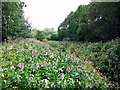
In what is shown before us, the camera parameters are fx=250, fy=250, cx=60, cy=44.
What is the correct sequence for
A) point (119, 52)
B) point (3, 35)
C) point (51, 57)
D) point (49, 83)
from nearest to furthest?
point (49, 83), point (51, 57), point (119, 52), point (3, 35)

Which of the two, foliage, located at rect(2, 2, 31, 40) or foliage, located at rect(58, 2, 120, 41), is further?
foliage, located at rect(58, 2, 120, 41)

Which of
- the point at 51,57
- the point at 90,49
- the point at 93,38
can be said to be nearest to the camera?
the point at 51,57

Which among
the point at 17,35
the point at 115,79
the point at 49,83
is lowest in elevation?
the point at 115,79

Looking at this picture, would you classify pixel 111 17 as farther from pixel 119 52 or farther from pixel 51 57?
pixel 51 57

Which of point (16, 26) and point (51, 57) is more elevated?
point (16, 26)

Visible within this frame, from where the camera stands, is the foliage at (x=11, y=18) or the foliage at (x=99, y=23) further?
the foliage at (x=99, y=23)

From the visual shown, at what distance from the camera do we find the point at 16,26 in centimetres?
1265

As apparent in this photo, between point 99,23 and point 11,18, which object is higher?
point 11,18

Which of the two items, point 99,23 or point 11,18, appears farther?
point 99,23

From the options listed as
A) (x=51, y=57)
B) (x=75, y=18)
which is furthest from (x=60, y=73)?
(x=75, y=18)

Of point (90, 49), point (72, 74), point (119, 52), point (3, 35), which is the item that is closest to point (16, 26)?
point (3, 35)

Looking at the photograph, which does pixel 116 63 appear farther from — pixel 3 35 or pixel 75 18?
→ pixel 75 18

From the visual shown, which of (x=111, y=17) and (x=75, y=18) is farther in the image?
(x=75, y=18)

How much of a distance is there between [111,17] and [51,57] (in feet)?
22.7
